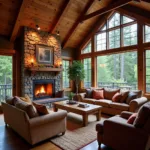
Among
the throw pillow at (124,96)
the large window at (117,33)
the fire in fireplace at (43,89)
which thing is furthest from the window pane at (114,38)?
the fire in fireplace at (43,89)

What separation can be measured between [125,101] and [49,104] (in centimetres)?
309

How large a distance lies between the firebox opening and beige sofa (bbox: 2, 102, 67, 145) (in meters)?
2.89

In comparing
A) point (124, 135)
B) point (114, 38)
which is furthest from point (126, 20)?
point (124, 135)

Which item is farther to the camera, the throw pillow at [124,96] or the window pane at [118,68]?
the window pane at [118,68]

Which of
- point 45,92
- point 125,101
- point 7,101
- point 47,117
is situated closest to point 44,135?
point 47,117

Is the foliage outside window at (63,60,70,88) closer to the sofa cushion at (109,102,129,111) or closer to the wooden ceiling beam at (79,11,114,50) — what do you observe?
the wooden ceiling beam at (79,11,114,50)

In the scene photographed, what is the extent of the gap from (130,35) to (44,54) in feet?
12.8

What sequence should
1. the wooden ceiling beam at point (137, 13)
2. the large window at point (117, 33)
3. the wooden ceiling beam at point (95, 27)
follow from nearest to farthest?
the wooden ceiling beam at point (137, 13)
the large window at point (117, 33)
the wooden ceiling beam at point (95, 27)

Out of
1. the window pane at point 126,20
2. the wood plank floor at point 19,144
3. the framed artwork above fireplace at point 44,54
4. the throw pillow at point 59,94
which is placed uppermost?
the window pane at point 126,20

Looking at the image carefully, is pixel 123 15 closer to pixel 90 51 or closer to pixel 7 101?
pixel 90 51

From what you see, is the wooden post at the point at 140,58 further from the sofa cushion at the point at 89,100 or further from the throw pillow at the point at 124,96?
the sofa cushion at the point at 89,100

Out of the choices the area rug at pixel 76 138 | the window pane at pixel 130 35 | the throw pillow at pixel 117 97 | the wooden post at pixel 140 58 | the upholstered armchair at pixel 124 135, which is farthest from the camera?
the window pane at pixel 130 35

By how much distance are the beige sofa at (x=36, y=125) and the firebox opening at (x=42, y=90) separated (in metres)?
2.89

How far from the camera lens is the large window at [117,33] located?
5.92m
